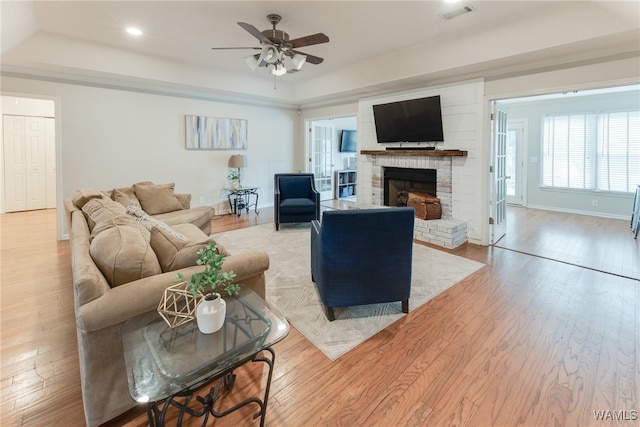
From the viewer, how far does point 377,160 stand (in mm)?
6129

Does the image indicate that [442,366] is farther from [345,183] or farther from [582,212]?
[345,183]

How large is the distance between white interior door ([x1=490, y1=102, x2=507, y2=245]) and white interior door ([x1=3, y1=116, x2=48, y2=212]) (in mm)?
9455

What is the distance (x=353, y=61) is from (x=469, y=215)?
125 inches

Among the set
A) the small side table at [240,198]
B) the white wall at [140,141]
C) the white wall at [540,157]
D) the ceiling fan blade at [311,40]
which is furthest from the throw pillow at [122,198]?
the white wall at [540,157]

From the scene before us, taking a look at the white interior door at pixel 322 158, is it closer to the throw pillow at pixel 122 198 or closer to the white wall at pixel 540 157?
the white wall at pixel 540 157

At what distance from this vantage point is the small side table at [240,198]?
6.91m

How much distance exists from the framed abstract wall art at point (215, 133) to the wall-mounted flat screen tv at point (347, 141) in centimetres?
308

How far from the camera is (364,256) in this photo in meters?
2.48

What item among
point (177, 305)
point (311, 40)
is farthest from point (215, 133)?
point (177, 305)

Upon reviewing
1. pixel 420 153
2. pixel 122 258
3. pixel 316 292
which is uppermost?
pixel 420 153

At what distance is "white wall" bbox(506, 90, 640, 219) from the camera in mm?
6316

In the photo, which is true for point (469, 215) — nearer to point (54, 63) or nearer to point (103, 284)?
point (103, 284)

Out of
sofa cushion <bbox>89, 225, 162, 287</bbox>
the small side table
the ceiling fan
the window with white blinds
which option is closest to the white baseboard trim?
the window with white blinds

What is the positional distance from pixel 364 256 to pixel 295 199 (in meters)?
3.38
